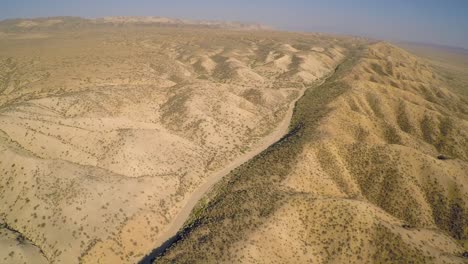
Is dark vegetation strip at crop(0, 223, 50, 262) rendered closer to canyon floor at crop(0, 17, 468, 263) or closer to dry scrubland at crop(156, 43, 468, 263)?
canyon floor at crop(0, 17, 468, 263)

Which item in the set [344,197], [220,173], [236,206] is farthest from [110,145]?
[344,197]

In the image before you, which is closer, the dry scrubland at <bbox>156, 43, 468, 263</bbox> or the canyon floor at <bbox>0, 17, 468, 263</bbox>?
the dry scrubland at <bbox>156, 43, 468, 263</bbox>

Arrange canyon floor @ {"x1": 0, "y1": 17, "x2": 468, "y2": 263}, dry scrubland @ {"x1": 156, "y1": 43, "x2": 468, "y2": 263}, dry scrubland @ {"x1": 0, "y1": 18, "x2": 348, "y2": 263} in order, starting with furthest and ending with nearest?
1. dry scrubland @ {"x1": 0, "y1": 18, "x2": 348, "y2": 263}
2. canyon floor @ {"x1": 0, "y1": 17, "x2": 468, "y2": 263}
3. dry scrubland @ {"x1": 156, "y1": 43, "x2": 468, "y2": 263}

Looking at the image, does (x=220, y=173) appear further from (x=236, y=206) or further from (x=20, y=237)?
(x=20, y=237)

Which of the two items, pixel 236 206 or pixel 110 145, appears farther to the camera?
pixel 110 145

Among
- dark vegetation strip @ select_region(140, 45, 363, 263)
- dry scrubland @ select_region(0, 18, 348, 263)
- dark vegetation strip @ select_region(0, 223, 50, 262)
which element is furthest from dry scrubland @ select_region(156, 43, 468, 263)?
dark vegetation strip @ select_region(0, 223, 50, 262)

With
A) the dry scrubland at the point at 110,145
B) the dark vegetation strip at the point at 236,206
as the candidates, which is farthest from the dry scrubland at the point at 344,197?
the dry scrubland at the point at 110,145
